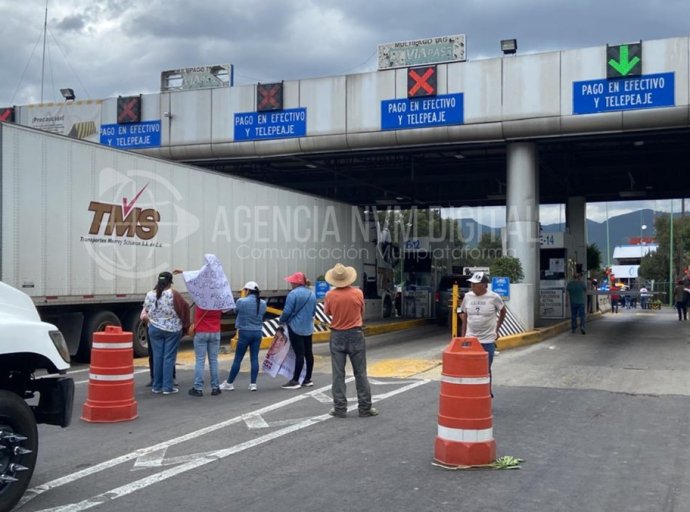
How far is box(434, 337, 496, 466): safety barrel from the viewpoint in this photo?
20.1ft

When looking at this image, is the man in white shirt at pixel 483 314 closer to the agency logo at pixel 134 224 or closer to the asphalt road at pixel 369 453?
the asphalt road at pixel 369 453

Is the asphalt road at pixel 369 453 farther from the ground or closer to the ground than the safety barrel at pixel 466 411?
closer to the ground

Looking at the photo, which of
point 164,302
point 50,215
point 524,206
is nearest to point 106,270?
point 50,215

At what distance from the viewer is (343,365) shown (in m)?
8.50

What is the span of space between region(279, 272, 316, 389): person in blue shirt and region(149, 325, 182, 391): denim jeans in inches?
62.7

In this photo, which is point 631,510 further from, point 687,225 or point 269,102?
point 687,225

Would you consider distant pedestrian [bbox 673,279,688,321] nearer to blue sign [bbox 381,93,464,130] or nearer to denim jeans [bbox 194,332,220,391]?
blue sign [bbox 381,93,464,130]

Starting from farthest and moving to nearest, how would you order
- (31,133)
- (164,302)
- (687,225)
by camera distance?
(687,225)
(31,133)
(164,302)

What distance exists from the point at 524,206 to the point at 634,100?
4.05 m

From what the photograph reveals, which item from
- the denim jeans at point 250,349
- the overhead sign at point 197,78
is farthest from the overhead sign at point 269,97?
the denim jeans at point 250,349

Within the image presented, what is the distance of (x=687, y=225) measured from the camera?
65250 mm

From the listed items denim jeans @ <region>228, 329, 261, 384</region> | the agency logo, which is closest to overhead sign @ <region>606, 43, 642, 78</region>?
the agency logo

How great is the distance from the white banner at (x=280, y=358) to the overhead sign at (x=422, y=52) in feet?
41.7

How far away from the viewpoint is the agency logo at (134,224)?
45.6 ft
